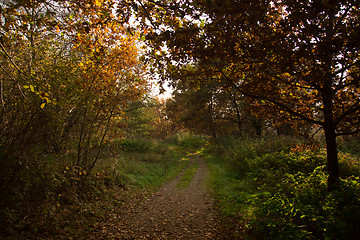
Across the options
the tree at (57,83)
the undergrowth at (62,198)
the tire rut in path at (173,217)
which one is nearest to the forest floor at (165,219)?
the tire rut in path at (173,217)

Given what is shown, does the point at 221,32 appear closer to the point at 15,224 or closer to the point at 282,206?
the point at 282,206

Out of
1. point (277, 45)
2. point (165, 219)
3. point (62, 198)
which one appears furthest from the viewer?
point (165, 219)

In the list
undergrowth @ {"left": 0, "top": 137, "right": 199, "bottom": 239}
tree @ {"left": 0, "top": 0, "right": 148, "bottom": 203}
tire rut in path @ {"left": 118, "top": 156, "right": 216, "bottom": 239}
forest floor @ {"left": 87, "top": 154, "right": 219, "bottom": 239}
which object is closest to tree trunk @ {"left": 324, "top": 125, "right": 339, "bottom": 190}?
forest floor @ {"left": 87, "top": 154, "right": 219, "bottom": 239}

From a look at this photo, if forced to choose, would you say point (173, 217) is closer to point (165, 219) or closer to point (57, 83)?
point (165, 219)

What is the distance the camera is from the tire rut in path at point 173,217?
5.50m

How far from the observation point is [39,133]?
16.6 ft

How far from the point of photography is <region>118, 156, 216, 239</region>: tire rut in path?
18.0ft

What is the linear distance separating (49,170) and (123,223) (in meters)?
2.75

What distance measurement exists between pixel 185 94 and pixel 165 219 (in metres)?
4.12

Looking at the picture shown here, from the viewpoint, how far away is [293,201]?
185 inches

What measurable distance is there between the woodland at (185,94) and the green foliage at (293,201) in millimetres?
36

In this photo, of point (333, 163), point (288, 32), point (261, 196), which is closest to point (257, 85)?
point (288, 32)

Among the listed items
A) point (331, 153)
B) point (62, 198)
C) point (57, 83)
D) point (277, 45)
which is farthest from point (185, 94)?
point (62, 198)

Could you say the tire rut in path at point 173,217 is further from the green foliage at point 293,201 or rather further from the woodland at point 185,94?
the green foliage at point 293,201
